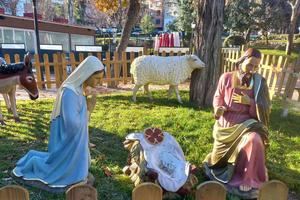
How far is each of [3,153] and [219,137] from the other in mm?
3189

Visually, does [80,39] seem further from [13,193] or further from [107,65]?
[13,193]

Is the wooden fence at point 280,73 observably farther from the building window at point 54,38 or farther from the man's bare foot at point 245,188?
the building window at point 54,38

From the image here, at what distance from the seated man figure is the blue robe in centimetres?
156

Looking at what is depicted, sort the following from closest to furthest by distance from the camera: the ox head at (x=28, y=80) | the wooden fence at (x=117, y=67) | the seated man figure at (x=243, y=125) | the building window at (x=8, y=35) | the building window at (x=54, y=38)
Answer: the seated man figure at (x=243, y=125) → the ox head at (x=28, y=80) → the wooden fence at (x=117, y=67) → the building window at (x=8, y=35) → the building window at (x=54, y=38)

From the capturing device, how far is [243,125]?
147 inches

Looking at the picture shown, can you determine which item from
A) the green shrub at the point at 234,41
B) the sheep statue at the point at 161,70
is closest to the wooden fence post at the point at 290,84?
the sheep statue at the point at 161,70

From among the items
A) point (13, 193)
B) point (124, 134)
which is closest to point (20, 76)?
point (124, 134)

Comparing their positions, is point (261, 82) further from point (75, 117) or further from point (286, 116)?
point (286, 116)

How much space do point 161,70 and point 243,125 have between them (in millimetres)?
4743

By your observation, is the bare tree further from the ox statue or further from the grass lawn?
the ox statue

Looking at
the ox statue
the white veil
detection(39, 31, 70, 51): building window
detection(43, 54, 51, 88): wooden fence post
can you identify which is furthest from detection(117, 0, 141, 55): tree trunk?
the white veil

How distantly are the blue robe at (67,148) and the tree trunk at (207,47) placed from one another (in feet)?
15.8

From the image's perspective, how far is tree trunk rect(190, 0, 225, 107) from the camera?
298 inches

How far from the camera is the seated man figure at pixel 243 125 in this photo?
3.65m
